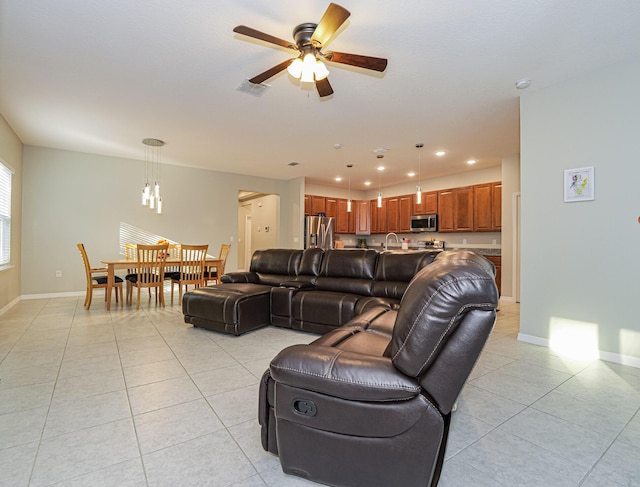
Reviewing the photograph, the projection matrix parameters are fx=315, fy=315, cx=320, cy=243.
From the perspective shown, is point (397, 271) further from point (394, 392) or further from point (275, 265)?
point (394, 392)

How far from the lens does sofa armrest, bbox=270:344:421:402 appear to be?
1150mm

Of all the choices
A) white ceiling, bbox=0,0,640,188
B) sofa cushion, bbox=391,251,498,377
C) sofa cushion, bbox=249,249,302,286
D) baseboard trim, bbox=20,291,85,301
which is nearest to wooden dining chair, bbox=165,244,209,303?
sofa cushion, bbox=249,249,302,286

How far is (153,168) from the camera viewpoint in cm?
653

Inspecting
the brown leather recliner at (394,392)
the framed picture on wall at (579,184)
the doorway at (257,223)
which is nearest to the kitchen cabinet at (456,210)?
the framed picture on wall at (579,184)

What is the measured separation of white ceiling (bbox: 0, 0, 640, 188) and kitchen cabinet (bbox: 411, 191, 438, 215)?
2.07m

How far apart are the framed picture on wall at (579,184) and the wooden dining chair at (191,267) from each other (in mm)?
4839

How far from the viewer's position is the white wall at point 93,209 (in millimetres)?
5496

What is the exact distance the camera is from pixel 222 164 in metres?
6.68

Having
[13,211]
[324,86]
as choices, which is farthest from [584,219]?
[13,211]

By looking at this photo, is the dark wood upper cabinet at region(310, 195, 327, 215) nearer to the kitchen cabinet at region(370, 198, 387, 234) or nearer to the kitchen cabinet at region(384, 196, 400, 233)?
the kitchen cabinet at region(370, 198, 387, 234)

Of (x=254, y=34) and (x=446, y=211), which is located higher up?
(x=254, y=34)

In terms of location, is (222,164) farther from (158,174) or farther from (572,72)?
(572,72)

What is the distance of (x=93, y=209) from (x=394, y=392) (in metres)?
6.74

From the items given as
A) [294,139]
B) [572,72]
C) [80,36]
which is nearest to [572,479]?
[572,72]
